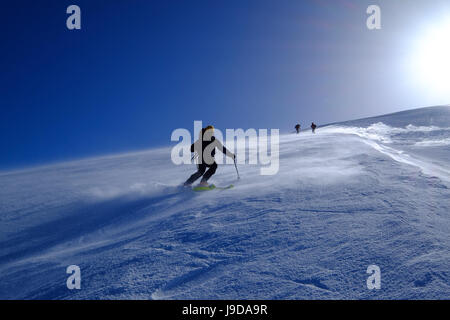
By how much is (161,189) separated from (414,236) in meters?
6.85

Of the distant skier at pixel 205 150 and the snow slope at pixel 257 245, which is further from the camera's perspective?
the distant skier at pixel 205 150

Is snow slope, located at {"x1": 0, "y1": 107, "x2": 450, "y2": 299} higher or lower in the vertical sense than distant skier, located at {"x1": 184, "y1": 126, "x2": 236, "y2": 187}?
lower

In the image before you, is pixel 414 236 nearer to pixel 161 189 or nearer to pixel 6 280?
pixel 6 280

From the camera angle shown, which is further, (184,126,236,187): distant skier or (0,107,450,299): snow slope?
(184,126,236,187): distant skier

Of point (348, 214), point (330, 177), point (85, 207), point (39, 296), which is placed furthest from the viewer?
point (85, 207)

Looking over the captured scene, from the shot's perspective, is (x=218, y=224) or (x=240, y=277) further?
(x=218, y=224)

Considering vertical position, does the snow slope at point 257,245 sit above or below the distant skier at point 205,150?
below

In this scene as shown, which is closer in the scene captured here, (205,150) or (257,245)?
(257,245)

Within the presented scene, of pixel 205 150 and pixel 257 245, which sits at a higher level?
pixel 205 150
